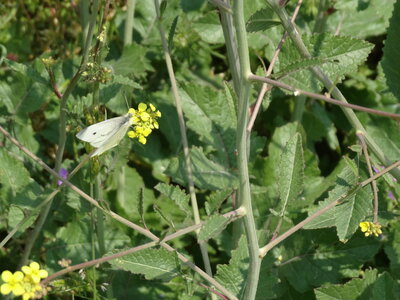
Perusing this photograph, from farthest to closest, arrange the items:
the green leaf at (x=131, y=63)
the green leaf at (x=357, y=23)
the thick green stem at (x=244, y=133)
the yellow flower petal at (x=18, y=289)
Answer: the green leaf at (x=357, y=23) < the green leaf at (x=131, y=63) < the thick green stem at (x=244, y=133) < the yellow flower petal at (x=18, y=289)

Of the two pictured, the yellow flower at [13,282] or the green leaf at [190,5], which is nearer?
the yellow flower at [13,282]

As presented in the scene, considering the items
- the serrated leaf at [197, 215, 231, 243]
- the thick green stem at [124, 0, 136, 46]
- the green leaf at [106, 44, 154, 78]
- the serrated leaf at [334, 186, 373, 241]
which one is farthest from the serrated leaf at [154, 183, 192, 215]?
the thick green stem at [124, 0, 136, 46]

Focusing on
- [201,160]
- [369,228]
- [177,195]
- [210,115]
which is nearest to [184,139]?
[201,160]

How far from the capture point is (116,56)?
111 inches

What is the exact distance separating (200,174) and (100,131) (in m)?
0.73

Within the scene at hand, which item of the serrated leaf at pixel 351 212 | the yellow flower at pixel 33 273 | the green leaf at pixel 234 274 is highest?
the yellow flower at pixel 33 273

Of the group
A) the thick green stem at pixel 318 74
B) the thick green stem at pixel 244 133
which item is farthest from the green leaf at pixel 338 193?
the thick green stem at pixel 244 133

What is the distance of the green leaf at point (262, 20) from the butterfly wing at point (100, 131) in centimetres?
45

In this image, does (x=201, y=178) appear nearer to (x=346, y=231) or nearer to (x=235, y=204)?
(x=235, y=204)

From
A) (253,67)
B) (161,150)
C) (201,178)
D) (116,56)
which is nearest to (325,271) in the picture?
(201,178)

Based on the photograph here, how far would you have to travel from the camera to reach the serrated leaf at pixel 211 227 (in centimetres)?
141

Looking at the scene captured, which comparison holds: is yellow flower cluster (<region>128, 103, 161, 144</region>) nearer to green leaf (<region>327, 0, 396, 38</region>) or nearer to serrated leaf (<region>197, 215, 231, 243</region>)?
serrated leaf (<region>197, 215, 231, 243</region>)

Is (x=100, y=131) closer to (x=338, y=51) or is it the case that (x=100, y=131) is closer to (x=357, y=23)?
(x=338, y=51)

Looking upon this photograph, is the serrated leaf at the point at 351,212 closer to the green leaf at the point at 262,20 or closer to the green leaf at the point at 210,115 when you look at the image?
the green leaf at the point at 262,20
